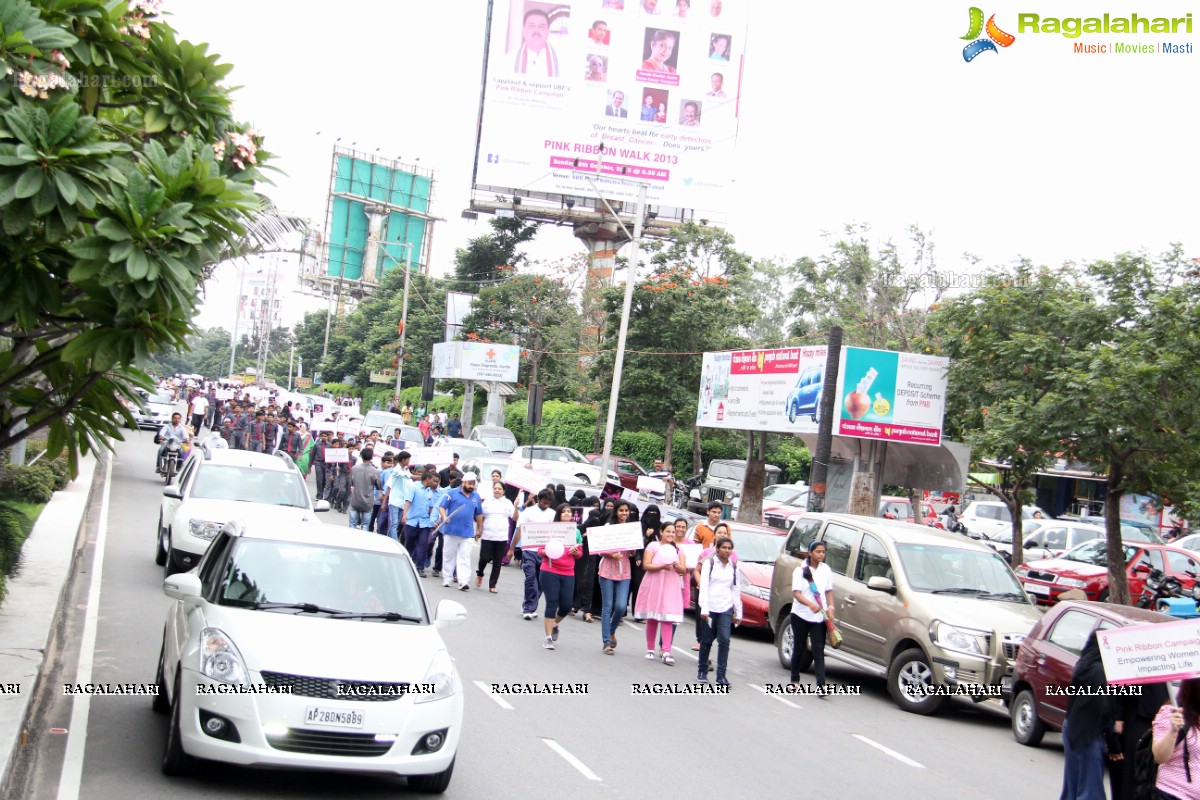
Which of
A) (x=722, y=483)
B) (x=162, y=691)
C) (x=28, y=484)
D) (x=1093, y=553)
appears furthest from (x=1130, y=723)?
(x=722, y=483)

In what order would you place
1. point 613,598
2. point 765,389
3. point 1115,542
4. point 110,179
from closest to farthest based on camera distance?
point 110,179 → point 613,598 → point 1115,542 → point 765,389

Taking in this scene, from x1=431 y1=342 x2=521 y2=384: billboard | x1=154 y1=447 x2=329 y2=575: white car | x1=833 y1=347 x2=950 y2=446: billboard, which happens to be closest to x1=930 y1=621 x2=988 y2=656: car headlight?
x1=154 y1=447 x2=329 y2=575: white car

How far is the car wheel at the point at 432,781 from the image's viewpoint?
Result: 708 cm

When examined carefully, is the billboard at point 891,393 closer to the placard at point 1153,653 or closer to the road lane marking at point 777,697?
the road lane marking at point 777,697

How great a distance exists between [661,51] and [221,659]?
40.8 meters

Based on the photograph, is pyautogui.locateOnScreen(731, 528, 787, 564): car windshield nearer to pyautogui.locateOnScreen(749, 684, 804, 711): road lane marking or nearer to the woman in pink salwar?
the woman in pink salwar

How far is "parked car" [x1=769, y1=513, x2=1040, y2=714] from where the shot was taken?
11766 millimetres

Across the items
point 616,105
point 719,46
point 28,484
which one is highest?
point 719,46

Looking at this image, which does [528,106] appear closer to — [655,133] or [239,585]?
[655,133]

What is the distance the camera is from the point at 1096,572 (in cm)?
2200

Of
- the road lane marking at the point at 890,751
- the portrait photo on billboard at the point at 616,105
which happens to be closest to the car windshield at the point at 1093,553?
the road lane marking at the point at 890,751

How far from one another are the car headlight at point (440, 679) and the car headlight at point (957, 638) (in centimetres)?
630

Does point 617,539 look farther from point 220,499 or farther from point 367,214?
point 367,214

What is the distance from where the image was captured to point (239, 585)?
297 inches
